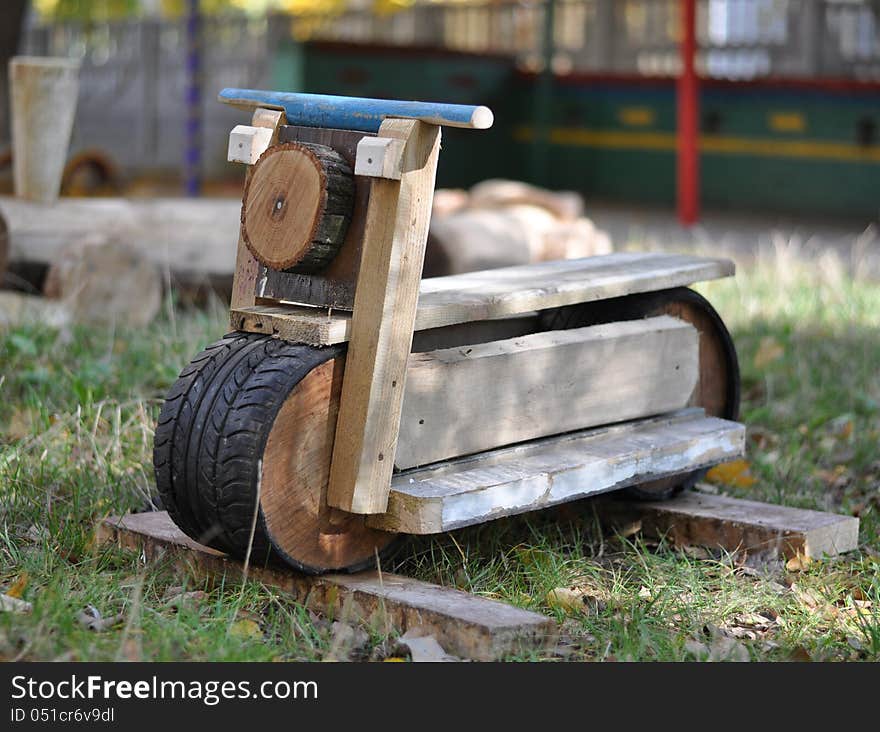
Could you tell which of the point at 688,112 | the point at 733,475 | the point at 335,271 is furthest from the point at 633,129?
the point at 335,271

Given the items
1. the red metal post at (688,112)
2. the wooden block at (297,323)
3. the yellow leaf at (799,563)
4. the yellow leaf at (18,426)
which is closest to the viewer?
the wooden block at (297,323)

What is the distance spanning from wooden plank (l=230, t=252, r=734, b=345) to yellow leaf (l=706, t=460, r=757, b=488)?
733 millimetres

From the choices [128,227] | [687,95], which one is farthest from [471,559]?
[687,95]

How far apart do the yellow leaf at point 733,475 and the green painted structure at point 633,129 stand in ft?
25.8

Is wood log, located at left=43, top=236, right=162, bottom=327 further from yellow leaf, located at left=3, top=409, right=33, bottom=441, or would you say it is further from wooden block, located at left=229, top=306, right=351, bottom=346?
wooden block, located at left=229, top=306, right=351, bottom=346

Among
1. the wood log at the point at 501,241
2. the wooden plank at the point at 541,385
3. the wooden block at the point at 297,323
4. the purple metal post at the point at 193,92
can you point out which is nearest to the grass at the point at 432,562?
the wooden plank at the point at 541,385

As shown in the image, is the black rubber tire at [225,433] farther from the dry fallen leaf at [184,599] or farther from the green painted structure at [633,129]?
the green painted structure at [633,129]

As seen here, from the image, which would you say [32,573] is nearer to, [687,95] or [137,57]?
[687,95]

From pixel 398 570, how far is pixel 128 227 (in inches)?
126

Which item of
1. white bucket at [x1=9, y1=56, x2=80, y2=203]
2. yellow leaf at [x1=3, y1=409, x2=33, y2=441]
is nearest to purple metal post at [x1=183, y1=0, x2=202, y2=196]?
white bucket at [x1=9, y1=56, x2=80, y2=203]

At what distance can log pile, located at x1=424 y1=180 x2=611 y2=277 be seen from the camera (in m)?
6.47

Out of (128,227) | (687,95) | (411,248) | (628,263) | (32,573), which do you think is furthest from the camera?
(687,95)

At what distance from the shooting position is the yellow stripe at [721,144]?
11930 mm
